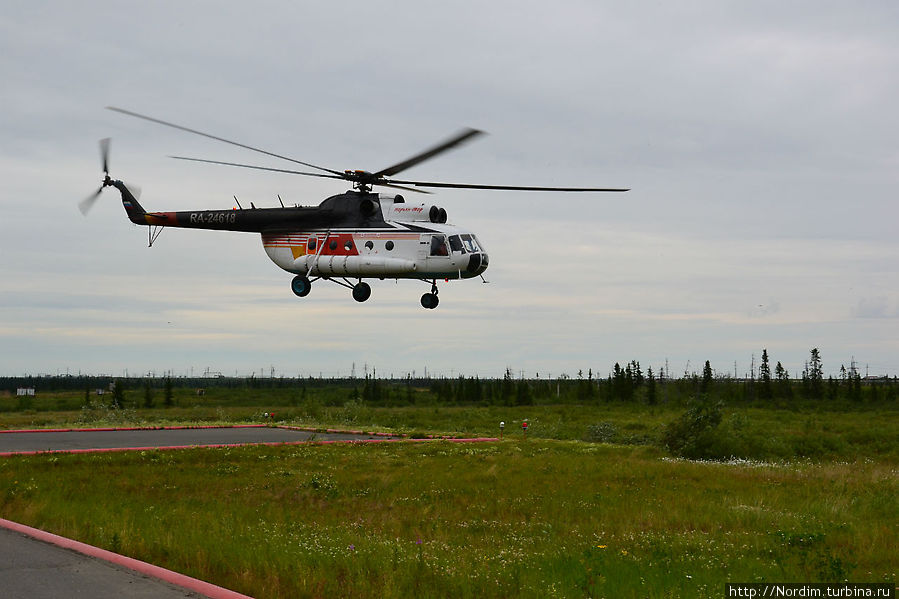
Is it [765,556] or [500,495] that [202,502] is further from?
[765,556]

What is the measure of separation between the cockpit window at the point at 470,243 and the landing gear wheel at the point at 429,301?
1.77m

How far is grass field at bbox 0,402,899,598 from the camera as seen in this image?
12.0 meters

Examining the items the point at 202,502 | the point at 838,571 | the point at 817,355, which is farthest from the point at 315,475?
the point at 817,355

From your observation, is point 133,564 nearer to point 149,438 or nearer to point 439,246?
point 439,246

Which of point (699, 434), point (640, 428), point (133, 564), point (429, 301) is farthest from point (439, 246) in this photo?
point (640, 428)

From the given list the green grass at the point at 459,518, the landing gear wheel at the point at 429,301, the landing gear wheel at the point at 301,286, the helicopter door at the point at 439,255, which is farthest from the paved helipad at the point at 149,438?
the helicopter door at the point at 439,255

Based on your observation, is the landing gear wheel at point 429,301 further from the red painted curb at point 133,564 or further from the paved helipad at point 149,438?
the red painted curb at point 133,564

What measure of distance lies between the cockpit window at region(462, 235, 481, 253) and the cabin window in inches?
23.7

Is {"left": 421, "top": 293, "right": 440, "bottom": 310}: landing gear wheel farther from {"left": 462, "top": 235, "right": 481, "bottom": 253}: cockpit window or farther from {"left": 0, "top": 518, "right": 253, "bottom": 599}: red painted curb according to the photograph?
{"left": 0, "top": 518, "right": 253, "bottom": 599}: red painted curb

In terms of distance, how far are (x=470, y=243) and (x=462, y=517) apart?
881 cm

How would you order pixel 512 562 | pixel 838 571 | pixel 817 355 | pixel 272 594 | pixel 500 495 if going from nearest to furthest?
pixel 272 594
pixel 838 571
pixel 512 562
pixel 500 495
pixel 817 355

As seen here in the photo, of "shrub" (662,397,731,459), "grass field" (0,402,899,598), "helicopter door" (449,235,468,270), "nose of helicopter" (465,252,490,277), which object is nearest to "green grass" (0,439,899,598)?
"grass field" (0,402,899,598)

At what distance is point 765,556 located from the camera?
46.9 feet

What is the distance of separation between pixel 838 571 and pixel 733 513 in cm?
704
